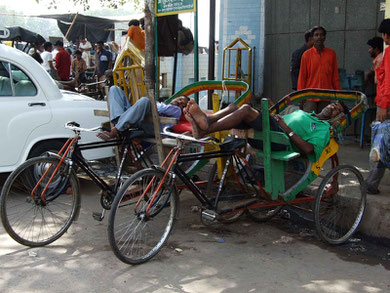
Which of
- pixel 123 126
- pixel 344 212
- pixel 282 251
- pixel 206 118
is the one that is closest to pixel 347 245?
pixel 344 212

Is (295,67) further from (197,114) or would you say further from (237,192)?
(197,114)

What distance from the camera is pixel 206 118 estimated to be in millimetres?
4035

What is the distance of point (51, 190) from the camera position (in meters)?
4.21

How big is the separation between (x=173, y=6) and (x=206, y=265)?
15.0 feet

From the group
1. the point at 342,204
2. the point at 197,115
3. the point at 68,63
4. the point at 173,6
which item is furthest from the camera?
the point at 68,63

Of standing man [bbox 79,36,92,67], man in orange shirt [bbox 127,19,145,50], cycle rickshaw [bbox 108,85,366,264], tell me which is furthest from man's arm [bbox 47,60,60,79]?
cycle rickshaw [bbox 108,85,366,264]

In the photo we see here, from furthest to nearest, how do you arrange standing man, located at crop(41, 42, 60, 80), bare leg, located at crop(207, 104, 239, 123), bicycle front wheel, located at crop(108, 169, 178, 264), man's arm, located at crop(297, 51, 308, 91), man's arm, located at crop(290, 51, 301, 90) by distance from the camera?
standing man, located at crop(41, 42, 60, 80) < man's arm, located at crop(290, 51, 301, 90) < man's arm, located at crop(297, 51, 308, 91) < bare leg, located at crop(207, 104, 239, 123) < bicycle front wheel, located at crop(108, 169, 178, 264)

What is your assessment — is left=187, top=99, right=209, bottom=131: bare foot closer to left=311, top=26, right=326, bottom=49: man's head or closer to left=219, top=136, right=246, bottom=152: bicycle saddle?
left=219, top=136, right=246, bottom=152: bicycle saddle

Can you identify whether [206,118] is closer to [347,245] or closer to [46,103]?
[347,245]

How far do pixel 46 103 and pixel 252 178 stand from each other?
2.78 m

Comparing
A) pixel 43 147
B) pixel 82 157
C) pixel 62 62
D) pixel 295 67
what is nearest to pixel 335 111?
pixel 82 157

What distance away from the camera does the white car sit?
5410 mm

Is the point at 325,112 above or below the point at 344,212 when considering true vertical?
above

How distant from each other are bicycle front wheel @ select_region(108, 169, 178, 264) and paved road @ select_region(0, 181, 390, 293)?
14 centimetres
